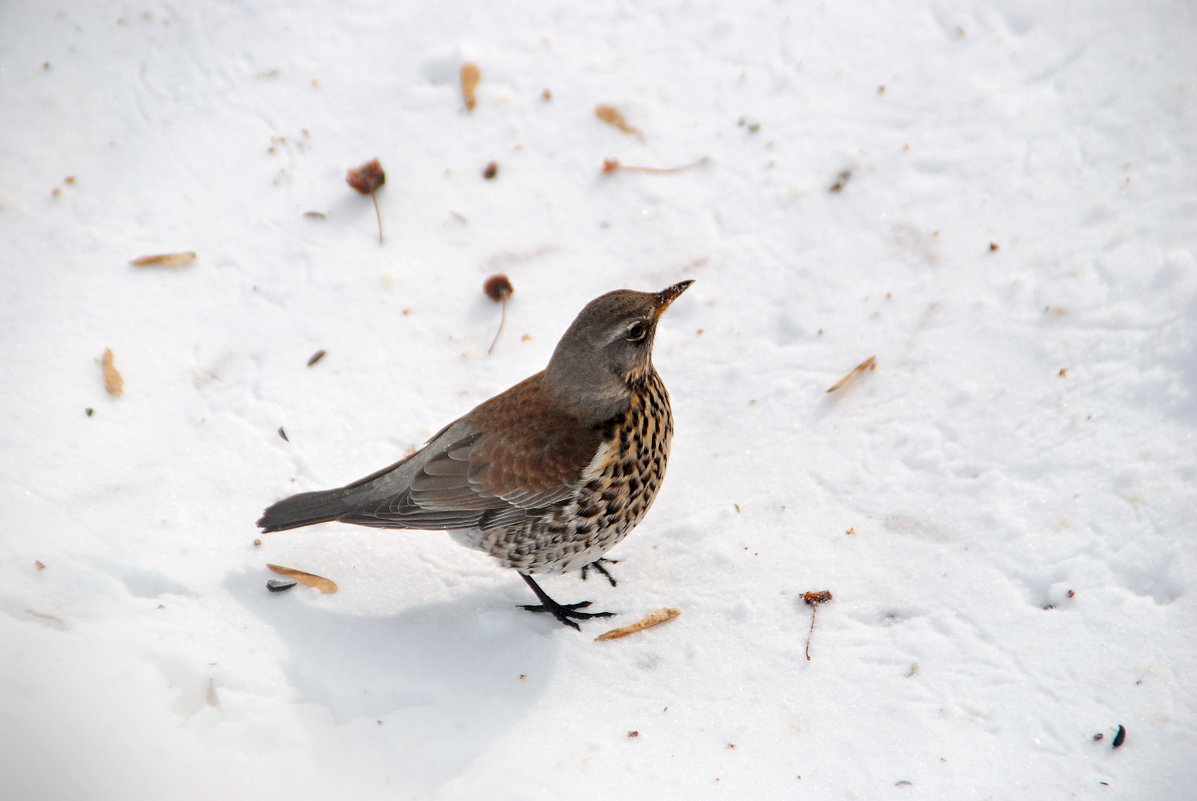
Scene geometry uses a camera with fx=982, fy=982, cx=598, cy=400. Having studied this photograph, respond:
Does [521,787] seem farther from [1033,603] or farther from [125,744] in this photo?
[1033,603]

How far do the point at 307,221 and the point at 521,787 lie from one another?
10.1 ft

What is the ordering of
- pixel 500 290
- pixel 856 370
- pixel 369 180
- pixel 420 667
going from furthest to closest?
pixel 369 180 → pixel 500 290 → pixel 856 370 → pixel 420 667

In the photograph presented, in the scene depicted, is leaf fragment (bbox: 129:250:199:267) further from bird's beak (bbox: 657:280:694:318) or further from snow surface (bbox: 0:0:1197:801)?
bird's beak (bbox: 657:280:694:318)

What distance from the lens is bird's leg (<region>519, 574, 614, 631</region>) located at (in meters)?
3.76

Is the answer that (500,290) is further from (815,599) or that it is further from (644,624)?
(815,599)

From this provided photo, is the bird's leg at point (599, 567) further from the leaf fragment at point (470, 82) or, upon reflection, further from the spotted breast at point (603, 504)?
the leaf fragment at point (470, 82)

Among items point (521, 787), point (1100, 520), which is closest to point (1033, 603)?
point (1100, 520)

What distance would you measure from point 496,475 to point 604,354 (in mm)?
606

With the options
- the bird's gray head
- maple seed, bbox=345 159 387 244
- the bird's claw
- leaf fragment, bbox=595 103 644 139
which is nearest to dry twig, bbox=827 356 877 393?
the bird's gray head

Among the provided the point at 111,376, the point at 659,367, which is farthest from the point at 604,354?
the point at 111,376

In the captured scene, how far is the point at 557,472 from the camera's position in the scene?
3.60 m

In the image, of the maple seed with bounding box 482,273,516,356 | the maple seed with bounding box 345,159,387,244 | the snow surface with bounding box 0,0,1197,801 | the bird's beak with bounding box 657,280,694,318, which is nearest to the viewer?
the snow surface with bounding box 0,0,1197,801

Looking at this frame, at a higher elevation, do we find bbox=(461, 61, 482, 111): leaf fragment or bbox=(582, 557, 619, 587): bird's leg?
bbox=(461, 61, 482, 111): leaf fragment

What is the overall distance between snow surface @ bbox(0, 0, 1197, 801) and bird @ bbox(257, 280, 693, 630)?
337mm
